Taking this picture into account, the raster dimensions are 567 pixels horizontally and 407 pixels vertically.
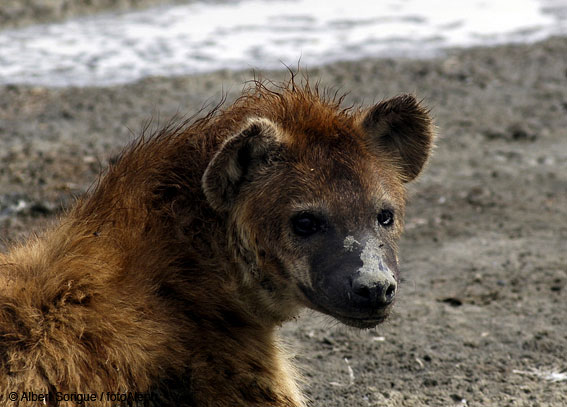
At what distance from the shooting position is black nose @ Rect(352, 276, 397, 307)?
3.18 metres

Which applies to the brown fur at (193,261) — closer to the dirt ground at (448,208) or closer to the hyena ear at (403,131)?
the hyena ear at (403,131)

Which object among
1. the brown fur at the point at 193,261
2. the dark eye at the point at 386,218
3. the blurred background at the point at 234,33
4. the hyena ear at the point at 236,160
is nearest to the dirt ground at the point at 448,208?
the blurred background at the point at 234,33

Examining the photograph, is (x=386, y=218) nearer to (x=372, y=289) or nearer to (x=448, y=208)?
(x=372, y=289)

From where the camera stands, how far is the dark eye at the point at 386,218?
11.5 feet

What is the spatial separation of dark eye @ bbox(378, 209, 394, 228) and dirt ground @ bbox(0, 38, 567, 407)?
1.13 m

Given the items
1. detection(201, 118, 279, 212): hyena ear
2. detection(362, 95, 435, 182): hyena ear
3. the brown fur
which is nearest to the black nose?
the brown fur

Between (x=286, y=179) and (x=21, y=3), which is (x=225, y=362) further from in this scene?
(x=21, y=3)

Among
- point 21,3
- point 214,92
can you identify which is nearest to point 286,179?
point 214,92

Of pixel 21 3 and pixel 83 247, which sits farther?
pixel 21 3

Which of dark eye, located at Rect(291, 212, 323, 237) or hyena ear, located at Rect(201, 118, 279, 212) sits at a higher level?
hyena ear, located at Rect(201, 118, 279, 212)

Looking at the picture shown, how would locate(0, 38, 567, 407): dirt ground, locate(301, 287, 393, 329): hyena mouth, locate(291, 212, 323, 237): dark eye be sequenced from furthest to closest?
1. locate(0, 38, 567, 407): dirt ground
2. locate(291, 212, 323, 237): dark eye
3. locate(301, 287, 393, 329): hyena mouth

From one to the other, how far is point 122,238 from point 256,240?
1.75 feet

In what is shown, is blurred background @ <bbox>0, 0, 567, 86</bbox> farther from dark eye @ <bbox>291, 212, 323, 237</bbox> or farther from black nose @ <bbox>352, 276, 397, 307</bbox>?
black nose @ <bbox>352, 276, 397, 307</bbox>

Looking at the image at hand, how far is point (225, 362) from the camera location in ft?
11.1
